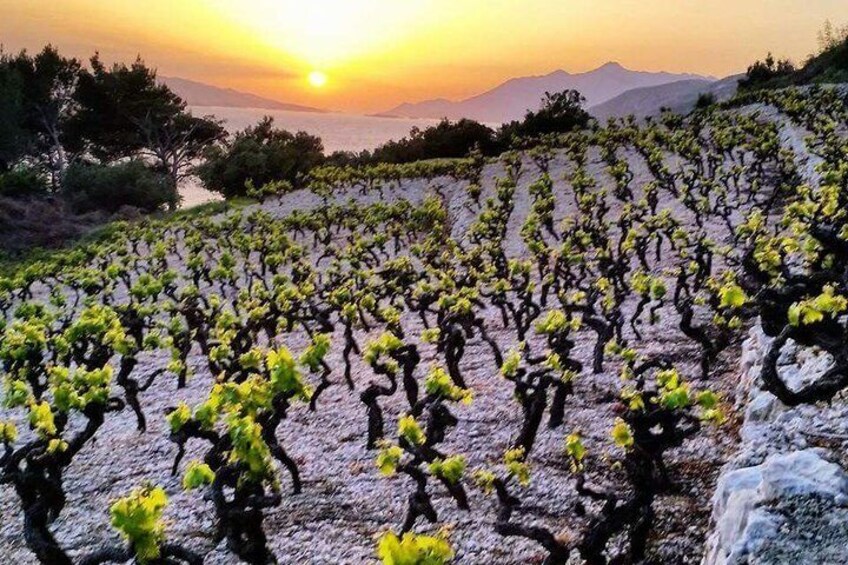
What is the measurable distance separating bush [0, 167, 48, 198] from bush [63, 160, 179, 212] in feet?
7.76

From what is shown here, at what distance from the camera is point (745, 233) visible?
1817cm

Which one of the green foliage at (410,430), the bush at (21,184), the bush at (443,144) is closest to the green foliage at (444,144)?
the bush at (443,144)

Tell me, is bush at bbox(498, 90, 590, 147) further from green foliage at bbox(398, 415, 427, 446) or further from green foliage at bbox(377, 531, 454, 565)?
green foliage at bbox(377, 531, 454, 565)

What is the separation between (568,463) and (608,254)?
1110 cm

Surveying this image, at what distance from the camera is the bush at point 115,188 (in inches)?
2249

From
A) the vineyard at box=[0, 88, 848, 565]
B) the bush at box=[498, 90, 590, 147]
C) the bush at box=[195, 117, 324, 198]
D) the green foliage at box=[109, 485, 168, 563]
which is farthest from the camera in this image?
the bush at box=[498, 90, 590, 147]

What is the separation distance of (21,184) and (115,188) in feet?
22.4

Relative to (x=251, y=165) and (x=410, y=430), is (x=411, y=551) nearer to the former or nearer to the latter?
(x=410, y=430)

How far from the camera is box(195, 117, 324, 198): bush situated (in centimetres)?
5769

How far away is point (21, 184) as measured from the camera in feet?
175

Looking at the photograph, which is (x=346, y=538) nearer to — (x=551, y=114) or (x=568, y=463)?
(x=568, y=463)

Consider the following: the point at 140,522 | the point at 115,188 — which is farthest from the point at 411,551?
the point at 115,188

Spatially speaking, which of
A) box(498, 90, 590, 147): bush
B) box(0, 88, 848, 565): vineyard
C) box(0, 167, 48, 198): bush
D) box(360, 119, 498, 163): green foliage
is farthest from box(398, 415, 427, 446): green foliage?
box(360, 119, 498, 163): green foliage

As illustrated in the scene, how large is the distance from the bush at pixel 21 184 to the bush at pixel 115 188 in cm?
236
